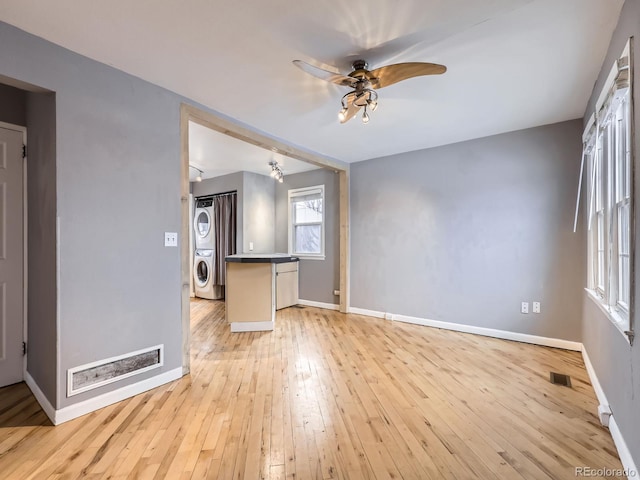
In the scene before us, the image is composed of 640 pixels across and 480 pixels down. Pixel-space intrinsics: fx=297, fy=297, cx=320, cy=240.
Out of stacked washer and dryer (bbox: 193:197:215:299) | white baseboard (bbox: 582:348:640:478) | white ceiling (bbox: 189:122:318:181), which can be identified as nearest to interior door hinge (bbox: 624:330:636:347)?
white baseboard (bbox: 582:348:640:478)

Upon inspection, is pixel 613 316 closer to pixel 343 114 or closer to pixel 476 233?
pixel 476 233

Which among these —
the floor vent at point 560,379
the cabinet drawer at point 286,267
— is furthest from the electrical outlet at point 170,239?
the floor vent at point 560,379

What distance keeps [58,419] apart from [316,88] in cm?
296

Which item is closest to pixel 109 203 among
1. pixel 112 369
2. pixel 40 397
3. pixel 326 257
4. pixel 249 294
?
pixel 112 369

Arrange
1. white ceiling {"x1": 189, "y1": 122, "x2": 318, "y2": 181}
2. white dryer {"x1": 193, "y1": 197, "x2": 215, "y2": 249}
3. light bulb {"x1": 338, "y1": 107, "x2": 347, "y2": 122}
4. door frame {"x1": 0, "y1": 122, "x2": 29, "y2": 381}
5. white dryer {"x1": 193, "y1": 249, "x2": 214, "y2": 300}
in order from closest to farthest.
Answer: light bulb {"x1": 338, "y1": 107, "x2": 347, "y2": 122} → door frame {"x1": 0, "y1": 122, "x2": 29, "y2": 381} → white ceiling {"x1": 189, "y1": 122, "x2": 318, "y2": 181} → white dryer {"x1": 193, "y1": 249, "x2": 214, "y2": 300} → white dryer {"x1": 193, "y1": 197, "x2": 215, "y2": 249}

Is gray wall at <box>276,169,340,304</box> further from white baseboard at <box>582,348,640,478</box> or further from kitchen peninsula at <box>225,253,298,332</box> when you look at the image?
white baseboard at <box>582,348,640,478</box>

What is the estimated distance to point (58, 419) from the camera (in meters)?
1.89

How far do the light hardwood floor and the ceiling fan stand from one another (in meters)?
2.19

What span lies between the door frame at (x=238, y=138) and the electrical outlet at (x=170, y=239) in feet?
0.20

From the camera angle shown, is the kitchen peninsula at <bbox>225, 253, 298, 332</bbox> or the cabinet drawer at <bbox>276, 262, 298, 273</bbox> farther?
the cabinet drawer at <bbox>276, 262, 298, 273</bbox>

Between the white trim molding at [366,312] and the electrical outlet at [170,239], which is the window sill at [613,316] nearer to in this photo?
the white trim molding at [366,312]

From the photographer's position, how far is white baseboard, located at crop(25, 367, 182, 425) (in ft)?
6.27

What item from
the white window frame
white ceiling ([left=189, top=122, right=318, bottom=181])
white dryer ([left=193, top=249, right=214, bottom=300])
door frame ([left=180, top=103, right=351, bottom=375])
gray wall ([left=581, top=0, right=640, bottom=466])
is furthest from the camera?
white dryer ([left=193, top=249, right=214, bottom=300])

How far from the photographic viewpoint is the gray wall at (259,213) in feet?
18.4
